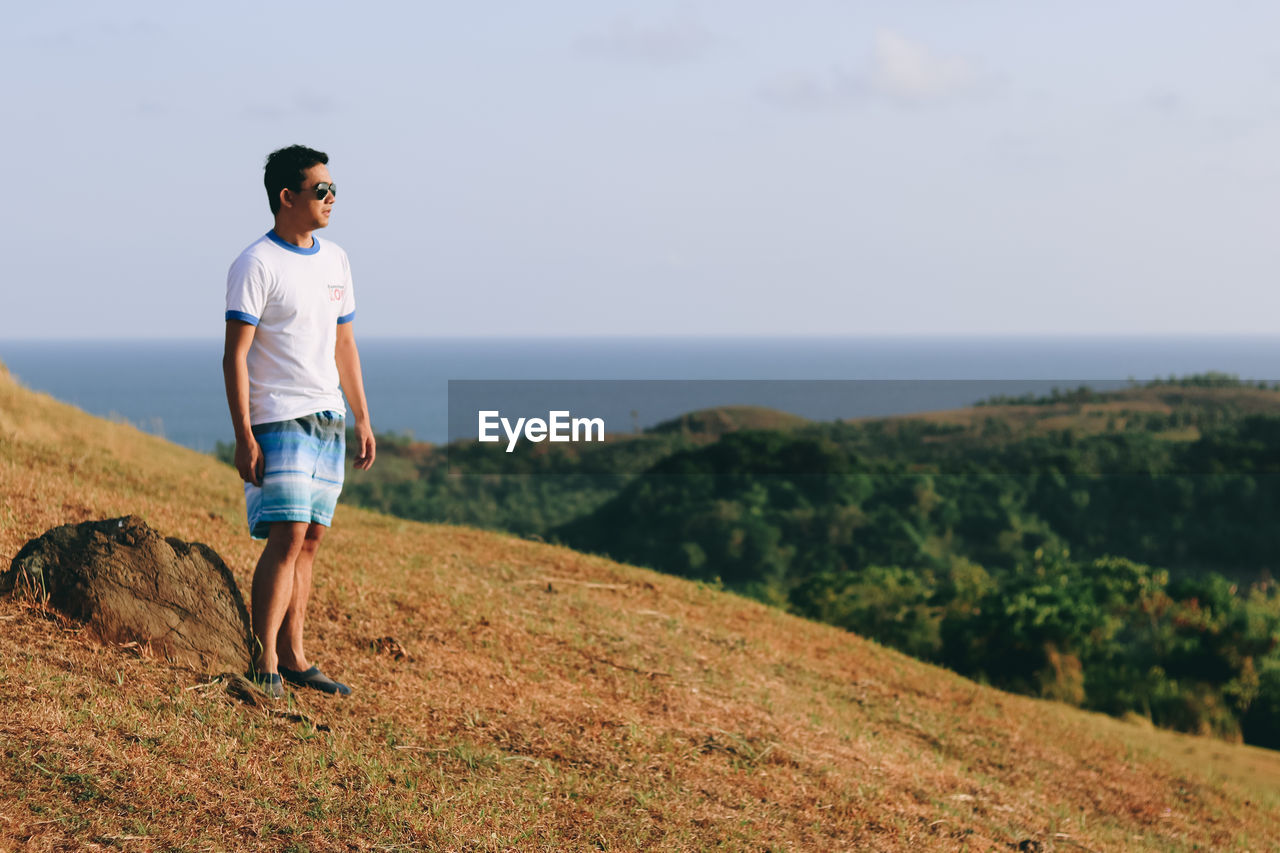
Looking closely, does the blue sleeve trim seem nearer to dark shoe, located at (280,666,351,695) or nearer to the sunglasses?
the sunglasses

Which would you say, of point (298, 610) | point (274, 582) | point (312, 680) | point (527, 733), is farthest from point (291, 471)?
point (527, 733)

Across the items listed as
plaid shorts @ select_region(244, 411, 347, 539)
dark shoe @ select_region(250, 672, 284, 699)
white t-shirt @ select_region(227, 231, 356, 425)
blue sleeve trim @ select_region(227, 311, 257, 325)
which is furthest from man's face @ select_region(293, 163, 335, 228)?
dark shoe @ select_region(250, 672, 284, 699)

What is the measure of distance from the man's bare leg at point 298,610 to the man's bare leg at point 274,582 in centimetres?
5

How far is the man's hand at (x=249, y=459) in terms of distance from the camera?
446 centimetres

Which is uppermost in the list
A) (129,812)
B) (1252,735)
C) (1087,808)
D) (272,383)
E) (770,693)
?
(272,383)

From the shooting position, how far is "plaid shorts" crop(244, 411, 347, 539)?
457 cm

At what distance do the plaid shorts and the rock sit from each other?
0.71 metres

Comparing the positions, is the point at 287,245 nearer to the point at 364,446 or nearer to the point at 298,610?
the point at 364,446

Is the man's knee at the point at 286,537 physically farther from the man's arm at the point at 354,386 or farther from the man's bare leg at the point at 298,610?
the man's arm at the point at 354,386

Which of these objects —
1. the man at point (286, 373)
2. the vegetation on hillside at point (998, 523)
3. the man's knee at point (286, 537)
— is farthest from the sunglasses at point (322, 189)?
the vegetation on hillside at point (998, 523)

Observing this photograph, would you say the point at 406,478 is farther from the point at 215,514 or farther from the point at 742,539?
the point at 215,514

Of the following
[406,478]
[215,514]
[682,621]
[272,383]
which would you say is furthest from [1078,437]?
[272,383]

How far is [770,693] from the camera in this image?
7.42 m

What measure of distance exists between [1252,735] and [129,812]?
466 inches
